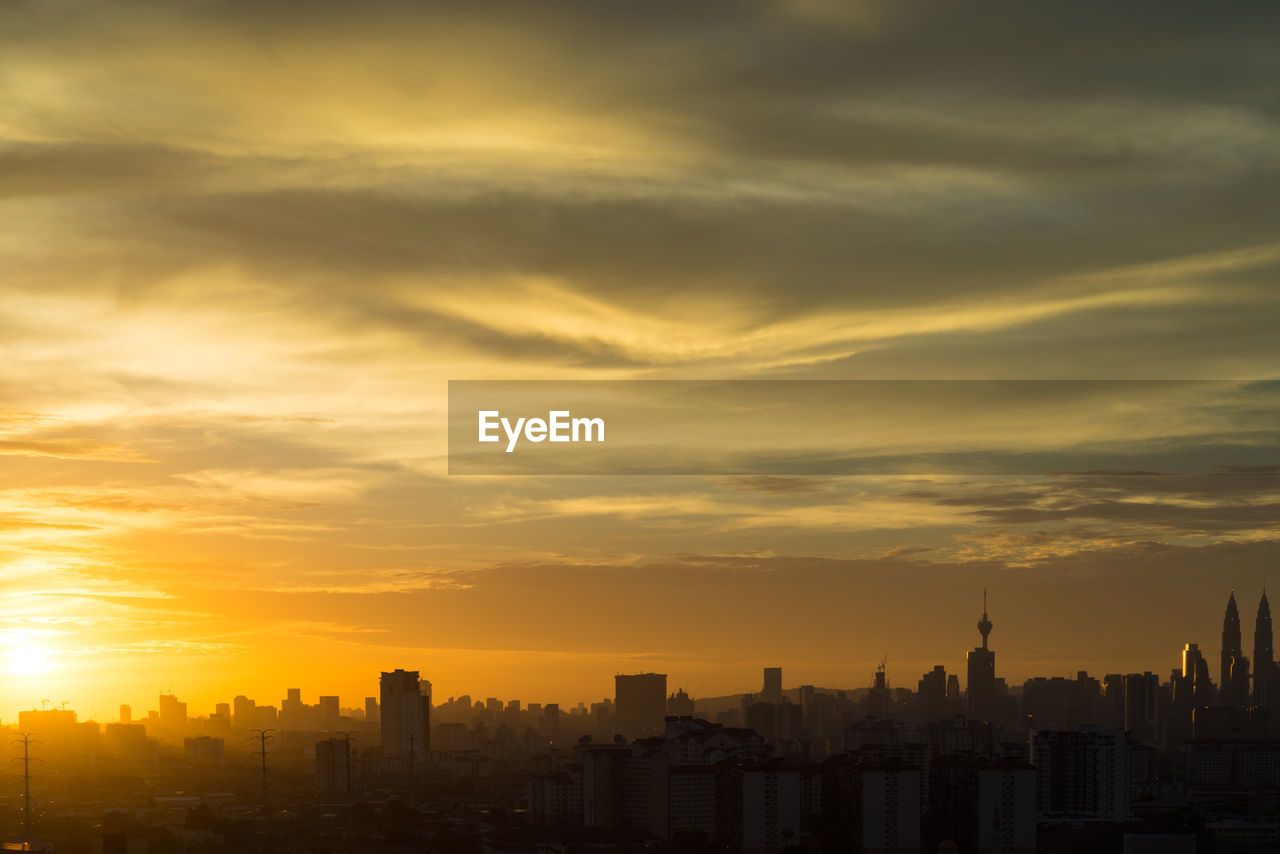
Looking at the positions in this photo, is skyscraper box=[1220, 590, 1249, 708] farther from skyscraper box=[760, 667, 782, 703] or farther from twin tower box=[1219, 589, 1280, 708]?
skyscraper box=[760, 667, 782, 703]

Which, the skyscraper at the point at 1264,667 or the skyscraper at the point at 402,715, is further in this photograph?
the skyscraper at the point at 1264,667

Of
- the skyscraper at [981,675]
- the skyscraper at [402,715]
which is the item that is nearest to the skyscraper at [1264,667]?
the skyscraper at [981,675]

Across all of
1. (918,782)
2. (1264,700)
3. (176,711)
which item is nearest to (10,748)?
(176,711)

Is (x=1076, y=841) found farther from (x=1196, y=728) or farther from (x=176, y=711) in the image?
(x=176, y=711)

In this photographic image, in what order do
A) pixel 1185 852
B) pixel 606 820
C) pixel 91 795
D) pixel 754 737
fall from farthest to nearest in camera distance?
1. pixel 91 795
2. pixel 754 737
3. pixel 606 820
4. pixel 1185 852

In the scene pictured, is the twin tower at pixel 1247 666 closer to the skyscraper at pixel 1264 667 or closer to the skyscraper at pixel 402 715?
the skyscraper at pixel 1264 667

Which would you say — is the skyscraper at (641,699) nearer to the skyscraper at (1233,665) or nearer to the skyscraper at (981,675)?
the skyscraper at (981,675)
